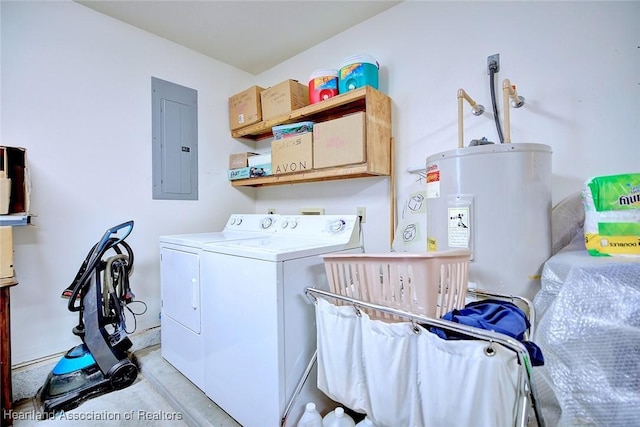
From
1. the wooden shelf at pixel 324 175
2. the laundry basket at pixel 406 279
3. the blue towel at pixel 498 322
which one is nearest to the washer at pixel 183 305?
the wooden shelf at pixel 324 175

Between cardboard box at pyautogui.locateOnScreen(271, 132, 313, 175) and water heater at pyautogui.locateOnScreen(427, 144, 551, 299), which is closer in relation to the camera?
water heater at pyautogui.locateOnScreen(427, 144, 551, 299)

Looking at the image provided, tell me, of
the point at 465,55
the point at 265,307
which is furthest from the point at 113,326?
the point at 465,55

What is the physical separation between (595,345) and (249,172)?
234cm

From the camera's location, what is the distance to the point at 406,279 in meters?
0.93

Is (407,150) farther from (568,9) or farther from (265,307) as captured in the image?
(265,307)

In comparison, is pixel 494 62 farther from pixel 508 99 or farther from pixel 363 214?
pixel 363 214

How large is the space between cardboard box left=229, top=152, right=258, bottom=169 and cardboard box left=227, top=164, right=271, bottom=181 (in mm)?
54

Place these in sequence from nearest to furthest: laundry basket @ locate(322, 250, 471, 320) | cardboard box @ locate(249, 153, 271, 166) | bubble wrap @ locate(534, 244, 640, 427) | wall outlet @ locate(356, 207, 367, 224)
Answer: bubble wrap @ locate(534, 244, 640, 427)
laundry basket @ locate(322, 250, 471, 320)
wall outlet @ locate(356, 207, 367, 224)
cardboard box @ locate(249, 153, 271, 166)

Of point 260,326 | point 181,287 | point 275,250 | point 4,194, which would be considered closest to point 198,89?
point 4,194

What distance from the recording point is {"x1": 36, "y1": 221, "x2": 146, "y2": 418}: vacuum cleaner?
1585 millimetres

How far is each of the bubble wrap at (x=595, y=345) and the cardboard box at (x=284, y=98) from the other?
6.35ft

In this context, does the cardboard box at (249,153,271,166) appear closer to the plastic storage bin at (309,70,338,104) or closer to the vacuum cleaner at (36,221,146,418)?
the plastic storage bin at (309,70,338,104)

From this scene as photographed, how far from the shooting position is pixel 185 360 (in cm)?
168

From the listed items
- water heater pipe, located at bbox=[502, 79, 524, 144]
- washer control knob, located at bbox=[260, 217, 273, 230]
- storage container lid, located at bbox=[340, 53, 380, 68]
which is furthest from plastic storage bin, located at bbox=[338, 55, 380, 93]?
washer control knob, located at bbox=[260, 217, 273, 230]
